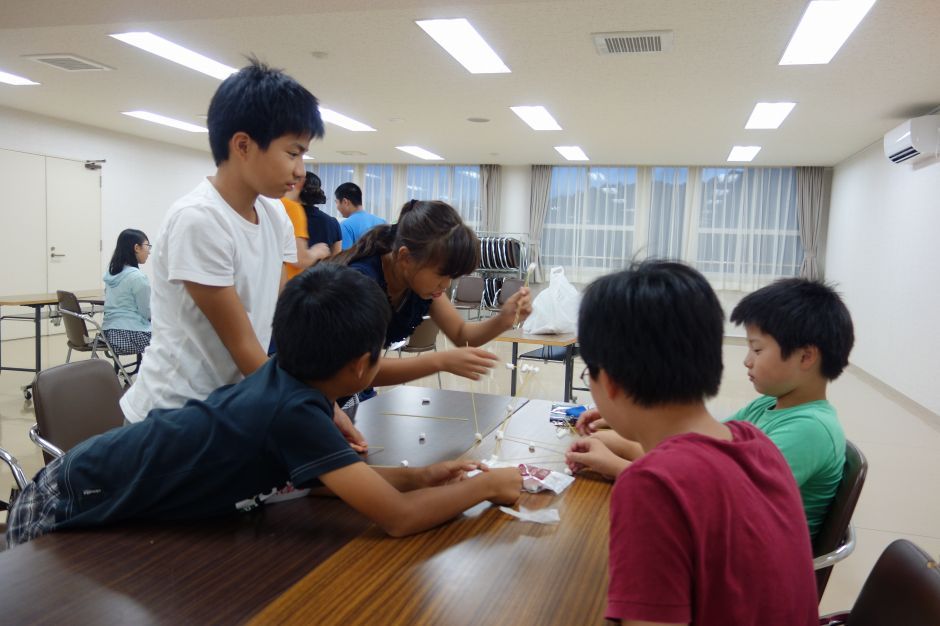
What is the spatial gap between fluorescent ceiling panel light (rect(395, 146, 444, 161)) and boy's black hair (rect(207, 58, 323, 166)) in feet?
28.1

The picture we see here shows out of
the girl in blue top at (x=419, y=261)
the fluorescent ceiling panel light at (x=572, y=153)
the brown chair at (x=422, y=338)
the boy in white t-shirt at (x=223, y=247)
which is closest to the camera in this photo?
the boy in white t-shirt at (x=223, y=247)

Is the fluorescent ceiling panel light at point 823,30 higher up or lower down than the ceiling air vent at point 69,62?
lower down

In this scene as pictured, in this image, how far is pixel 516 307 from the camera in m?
1.92

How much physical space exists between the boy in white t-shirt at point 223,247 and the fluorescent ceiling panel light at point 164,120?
7.04 m

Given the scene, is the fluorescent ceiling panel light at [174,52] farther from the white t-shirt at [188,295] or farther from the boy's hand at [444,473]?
the boy's hand at [444,473]

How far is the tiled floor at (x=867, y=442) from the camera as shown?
114 inches

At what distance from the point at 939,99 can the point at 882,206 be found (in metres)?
1.79

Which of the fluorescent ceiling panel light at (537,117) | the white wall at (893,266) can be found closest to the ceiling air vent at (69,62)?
the fluorescent ceiling panel light at (537,117)

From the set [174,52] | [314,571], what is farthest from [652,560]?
[174,52]

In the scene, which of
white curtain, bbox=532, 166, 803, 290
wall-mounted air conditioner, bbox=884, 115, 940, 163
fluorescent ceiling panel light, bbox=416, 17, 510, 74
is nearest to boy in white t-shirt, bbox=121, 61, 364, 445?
fluorescent ceiling panel light, bbox=416, 17, 510, 74

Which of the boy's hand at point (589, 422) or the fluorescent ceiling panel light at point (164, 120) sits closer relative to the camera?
the boy's hand at point (589, 422)

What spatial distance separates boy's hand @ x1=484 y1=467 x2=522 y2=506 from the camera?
47.7 inches

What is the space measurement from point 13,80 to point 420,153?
5354mm

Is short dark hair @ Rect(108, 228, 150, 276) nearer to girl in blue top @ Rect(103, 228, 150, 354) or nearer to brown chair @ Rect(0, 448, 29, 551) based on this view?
girl in blue top @ Rect(103, 228, 150, 354)
